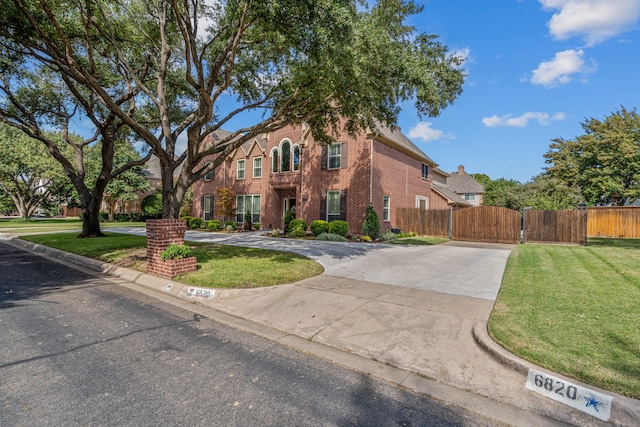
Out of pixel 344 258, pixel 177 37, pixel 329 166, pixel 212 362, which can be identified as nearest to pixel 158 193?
pixel 329 166

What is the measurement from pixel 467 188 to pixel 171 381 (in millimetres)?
43983

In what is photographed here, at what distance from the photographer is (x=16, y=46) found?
35.2 ft

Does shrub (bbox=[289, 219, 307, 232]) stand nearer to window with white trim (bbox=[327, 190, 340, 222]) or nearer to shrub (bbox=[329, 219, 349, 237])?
window with white trim (bbox=[327, 190, 340, 222])

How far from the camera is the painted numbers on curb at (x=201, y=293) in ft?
20.4

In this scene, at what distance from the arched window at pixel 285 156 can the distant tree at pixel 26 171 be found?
83.5 feet

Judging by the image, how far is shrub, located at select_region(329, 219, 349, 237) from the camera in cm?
1703

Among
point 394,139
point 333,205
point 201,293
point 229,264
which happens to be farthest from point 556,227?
point 201,293

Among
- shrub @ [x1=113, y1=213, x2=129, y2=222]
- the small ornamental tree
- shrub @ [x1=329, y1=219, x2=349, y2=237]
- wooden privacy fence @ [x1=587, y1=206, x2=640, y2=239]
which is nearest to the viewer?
shrub @ [x1=329, y1=219, x2=349, y2=237]

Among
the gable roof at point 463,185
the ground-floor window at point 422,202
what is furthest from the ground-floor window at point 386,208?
the gable roof at point 463,185

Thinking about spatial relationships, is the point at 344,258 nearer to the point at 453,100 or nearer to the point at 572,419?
the point at 453,100

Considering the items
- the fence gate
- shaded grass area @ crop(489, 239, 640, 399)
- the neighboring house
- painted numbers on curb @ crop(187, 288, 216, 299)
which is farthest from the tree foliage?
the neighboring house

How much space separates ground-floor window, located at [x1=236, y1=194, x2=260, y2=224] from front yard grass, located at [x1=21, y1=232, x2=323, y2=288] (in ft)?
36.3

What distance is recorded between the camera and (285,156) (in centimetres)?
2144

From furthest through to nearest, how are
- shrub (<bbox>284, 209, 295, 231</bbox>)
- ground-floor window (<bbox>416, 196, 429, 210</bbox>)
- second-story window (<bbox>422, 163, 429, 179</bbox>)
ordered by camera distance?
second-story window (<bbox>422, 163, 429, 179</bbox>)
ground-floor window (<bbox>416, 196, 429, 210</bbox>)
shrub (<bbox>284, 209, 295, 231</bbox>)
